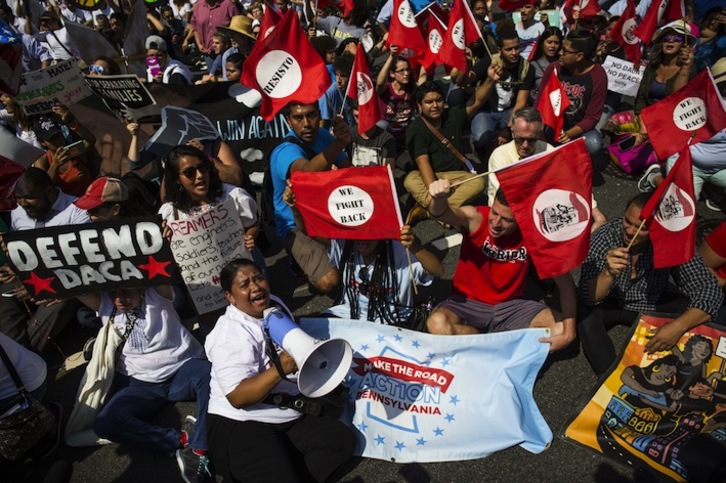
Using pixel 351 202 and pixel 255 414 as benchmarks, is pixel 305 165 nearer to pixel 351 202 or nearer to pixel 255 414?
pixel 351 202

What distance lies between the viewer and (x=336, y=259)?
170 inches

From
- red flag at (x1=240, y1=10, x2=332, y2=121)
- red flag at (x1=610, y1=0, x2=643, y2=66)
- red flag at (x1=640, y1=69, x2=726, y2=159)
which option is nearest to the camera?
red flag at (x1=640, y1=69, x2=726, y2=159)

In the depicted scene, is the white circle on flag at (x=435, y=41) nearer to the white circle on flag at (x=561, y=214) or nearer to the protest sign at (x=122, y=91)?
the protest sign at (x=122, y=91)

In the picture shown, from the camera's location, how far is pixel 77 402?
143 inches

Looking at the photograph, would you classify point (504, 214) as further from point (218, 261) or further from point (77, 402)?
point (77, 402)

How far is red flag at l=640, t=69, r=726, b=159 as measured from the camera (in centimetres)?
417

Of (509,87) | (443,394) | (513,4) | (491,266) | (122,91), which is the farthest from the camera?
(513,4)

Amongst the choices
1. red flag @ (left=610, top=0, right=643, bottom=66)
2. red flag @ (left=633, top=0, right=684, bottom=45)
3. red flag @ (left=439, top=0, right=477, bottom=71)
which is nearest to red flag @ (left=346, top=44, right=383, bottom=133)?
red flag @ (left=439, top=0, right=477, bottom=71)

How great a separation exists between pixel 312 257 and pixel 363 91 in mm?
1782

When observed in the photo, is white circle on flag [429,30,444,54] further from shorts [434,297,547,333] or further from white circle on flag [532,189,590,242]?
white circle on flag [532,189,590,242]

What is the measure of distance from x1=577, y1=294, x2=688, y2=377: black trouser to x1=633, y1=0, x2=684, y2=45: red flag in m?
4.68

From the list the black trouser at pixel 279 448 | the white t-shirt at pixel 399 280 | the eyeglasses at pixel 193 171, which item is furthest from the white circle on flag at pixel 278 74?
the black trouser at pixel 279 448

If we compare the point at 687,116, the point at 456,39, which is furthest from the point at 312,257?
the point at 456,39

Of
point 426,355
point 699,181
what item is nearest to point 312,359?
A: point 426,355
